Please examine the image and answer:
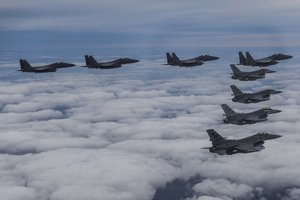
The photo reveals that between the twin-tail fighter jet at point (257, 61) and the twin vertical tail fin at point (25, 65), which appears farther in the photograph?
the twin-tail fighter jet at point (257, 61)

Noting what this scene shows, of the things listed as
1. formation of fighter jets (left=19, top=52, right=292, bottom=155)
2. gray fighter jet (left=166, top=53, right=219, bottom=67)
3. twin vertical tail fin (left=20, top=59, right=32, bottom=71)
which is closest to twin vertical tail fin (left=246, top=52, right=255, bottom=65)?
formation of fighter jets (left=19, top=52, right=292, bottom=155)

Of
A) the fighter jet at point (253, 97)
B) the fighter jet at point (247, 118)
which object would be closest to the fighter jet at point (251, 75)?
the fighter jet at point (253, 97)

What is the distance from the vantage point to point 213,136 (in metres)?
103

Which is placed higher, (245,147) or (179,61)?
(179,61)

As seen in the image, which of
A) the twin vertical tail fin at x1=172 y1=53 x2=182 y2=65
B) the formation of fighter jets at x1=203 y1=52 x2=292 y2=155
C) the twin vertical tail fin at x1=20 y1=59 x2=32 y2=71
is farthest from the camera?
the twin vertical tail fin at x1=172 y1=53 x2=182 y2=65

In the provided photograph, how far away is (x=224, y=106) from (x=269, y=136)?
732 inches

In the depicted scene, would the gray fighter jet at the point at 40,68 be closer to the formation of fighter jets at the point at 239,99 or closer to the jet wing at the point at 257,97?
the formation of fighter jets at the point at 239,99

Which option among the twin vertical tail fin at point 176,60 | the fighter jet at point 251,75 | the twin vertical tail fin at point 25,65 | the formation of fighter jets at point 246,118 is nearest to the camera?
the formation of fighter jets at point 246,118

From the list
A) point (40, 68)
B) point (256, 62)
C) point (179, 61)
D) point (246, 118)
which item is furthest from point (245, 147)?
point (40, 68)

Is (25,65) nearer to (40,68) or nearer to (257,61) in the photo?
(40,68)

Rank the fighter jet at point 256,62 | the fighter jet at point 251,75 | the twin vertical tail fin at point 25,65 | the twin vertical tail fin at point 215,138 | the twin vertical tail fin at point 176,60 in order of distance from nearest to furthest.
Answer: the twin vertical tail fin at point 215,138, the fighter jet at point 251,75, the twin vertical tail fin at point 25,65, the fighter jet at point 256,62, the twin vertical tail fin at point 176,60

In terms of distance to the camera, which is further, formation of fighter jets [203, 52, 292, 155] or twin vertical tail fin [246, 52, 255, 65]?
twin vertical tail fin [246, 52, 255, 65]

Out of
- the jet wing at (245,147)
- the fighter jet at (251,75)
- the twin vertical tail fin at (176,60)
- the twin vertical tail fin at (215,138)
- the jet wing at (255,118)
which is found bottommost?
the jet wing at (245,147)

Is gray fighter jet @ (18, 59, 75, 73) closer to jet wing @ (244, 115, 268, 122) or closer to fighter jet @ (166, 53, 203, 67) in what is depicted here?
fighter jet @ (166, 53, 203, 67)
